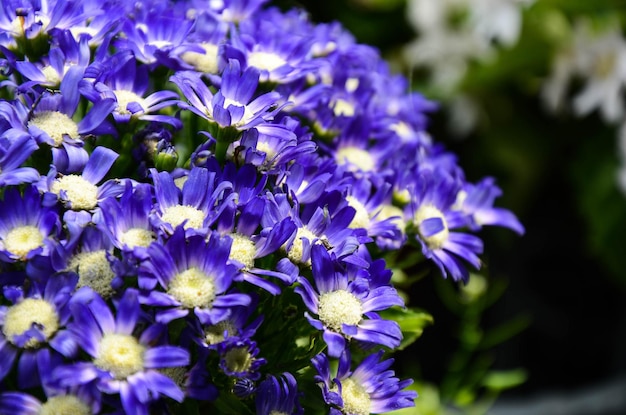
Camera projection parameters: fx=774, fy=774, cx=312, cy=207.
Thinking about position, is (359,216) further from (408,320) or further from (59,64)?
(59,64)

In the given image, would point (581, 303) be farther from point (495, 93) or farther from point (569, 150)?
point (495, 93)

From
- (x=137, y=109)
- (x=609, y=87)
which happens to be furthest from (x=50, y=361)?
(x=609, y=87)

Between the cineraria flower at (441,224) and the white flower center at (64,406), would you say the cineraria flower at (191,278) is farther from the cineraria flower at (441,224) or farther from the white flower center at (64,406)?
the cineraria flower at (441,224)

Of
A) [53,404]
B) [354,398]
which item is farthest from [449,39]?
[53,404]

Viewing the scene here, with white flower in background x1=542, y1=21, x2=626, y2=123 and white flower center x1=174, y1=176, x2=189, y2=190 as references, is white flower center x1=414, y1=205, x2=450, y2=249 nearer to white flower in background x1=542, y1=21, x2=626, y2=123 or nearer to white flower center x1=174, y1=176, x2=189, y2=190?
white flower center x1=174, y1=176, x2=189, y2=190

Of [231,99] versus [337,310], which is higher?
[231,99]

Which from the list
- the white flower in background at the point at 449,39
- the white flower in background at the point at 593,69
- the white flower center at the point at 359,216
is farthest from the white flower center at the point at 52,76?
the white flower in background at the point at 593,69

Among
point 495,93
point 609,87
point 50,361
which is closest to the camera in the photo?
point 50,361
